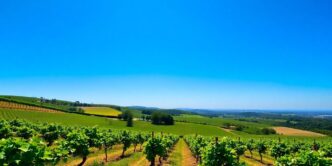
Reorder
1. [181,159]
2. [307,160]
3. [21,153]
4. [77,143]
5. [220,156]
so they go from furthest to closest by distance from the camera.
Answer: [181,159], [77,143], [220,156], [307,160], [21,153]

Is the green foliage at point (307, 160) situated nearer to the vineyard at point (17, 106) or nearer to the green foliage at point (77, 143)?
the green foliage at point (77, 143)

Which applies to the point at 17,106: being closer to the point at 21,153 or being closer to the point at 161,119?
the point at 161,119

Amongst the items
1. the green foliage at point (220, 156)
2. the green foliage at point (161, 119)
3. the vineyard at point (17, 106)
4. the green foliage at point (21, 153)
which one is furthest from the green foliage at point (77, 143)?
the green foliage at point (161, 119)

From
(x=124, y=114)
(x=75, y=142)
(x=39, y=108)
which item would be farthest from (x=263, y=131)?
(x=75, y=142)

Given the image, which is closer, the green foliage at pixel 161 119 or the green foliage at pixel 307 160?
the green foliage at pixel 307 160

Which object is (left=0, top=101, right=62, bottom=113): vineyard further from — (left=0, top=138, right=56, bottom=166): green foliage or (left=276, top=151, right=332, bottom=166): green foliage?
(left=276, top=151, right=332, bottom=166): green foliage

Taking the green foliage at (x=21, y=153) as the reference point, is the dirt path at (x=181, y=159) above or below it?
below

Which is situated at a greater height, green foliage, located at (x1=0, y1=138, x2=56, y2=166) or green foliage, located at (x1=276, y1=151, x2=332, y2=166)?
green foliage, located at (x1=0, y1=138, x2=56, y2=166)

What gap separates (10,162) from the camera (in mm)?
9516

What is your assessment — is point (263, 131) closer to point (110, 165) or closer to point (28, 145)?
point (110, 165)

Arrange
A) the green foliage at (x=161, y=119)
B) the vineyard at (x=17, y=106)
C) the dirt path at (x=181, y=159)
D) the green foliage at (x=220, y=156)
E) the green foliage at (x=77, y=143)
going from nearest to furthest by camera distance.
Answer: the green foliage at (x=220, y=156), the green foliage at (x=77, y=143), the dirt path at (x=181, y=159), the vineyard at (x=17, y=106), the green foliage at (x=161, y=119)

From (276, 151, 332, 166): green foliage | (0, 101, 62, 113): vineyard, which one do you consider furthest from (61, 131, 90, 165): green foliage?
(0, 101, 62, 113): vineyard

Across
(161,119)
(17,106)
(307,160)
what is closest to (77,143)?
(307,160)

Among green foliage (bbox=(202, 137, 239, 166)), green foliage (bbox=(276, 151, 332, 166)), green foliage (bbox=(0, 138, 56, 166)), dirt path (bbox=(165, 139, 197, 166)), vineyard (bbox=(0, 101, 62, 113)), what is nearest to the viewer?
green foliage (bbox=(0, 138, 56, 166))
